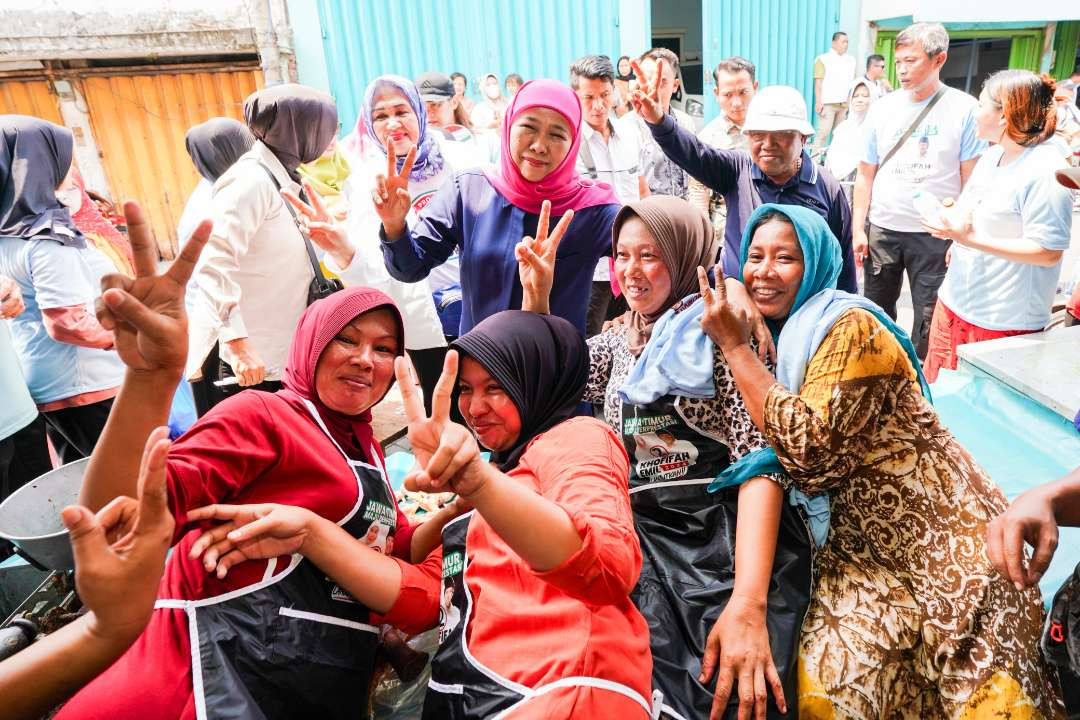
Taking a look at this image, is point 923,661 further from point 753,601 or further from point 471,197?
point 471,197

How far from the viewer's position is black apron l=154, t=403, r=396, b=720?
1318mm

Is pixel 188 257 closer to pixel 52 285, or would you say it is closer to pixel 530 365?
pixel 530 365

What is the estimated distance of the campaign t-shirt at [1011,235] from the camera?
2.87 metres

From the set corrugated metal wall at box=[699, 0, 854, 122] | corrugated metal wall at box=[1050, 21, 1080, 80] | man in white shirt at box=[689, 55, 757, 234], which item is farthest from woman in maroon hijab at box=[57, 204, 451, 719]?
corrugated metal wall at box=[1050, 21, 1080, 80]

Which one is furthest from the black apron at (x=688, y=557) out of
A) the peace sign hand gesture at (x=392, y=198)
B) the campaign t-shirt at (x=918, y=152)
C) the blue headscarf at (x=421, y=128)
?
the campaign t-shirt at (x=918, y=152)

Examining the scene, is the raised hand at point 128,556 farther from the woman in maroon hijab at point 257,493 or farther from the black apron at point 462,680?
the black apron at point 462,680

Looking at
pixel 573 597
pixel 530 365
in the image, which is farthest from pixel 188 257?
pixel 573 597

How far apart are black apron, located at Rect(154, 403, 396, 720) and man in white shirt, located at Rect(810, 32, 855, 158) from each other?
8734 mm

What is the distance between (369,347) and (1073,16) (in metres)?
13.4

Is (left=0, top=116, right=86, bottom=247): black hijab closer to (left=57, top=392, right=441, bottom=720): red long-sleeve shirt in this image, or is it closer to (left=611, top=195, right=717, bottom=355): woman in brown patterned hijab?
(left=57, top=392, right=441, bottom=720): red long-sleeve shirt

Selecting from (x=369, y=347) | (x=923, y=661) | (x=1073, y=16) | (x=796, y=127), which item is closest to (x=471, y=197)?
(x=369, y=347)

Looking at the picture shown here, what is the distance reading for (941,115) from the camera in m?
3.96

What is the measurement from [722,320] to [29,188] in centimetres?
244

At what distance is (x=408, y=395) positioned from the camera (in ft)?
4.01
